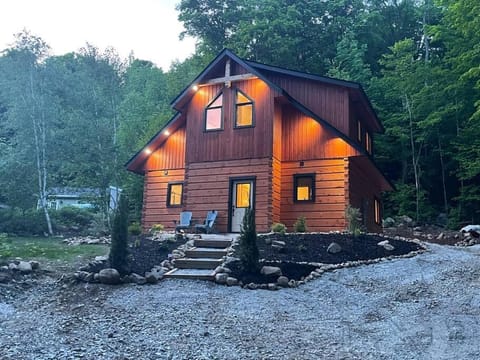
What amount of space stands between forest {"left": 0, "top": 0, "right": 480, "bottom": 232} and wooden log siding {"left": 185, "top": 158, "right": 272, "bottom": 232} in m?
5.25

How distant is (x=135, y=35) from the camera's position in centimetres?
3272

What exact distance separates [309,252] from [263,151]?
465 cm

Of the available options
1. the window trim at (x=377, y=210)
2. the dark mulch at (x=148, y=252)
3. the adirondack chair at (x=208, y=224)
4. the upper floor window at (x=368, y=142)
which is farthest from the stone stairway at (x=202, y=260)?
the upper floor window at (x=368, y=142)

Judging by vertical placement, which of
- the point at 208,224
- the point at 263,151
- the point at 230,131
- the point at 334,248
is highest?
the point at 230,131

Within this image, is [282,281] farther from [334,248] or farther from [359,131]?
[359,131]

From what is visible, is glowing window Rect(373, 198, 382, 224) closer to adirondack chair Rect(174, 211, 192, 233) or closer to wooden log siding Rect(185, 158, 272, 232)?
wooden log siding Rect(185, 158, 272, 232)

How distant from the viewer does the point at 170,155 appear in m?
16.0

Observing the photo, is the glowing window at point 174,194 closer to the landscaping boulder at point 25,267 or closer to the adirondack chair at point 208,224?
the adirondack chair at point 208,224

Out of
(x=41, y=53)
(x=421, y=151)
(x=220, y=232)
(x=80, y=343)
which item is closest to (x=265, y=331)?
(x=80, y=343)

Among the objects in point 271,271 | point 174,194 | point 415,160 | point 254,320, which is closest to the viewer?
point 254,320

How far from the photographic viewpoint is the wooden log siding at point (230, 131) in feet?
45.3

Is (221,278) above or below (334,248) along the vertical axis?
below

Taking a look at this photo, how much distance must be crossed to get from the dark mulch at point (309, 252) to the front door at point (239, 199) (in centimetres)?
262

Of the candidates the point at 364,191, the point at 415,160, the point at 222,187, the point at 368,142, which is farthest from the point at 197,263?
the point at 415,160
